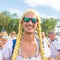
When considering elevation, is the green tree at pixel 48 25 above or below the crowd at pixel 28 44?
below

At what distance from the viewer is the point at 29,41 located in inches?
113

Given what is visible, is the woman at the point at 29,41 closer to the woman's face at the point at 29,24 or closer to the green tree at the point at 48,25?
the woman's face at the point at 29,24

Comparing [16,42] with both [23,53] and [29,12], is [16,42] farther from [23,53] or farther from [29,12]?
[29,12]

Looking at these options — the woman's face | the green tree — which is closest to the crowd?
the woman's face

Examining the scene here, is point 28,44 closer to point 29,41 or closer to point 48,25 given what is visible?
point 29,41

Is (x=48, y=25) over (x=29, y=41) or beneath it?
beneath

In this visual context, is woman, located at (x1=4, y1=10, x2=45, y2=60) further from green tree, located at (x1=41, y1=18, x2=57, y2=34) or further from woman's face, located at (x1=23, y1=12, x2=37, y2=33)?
green tree, located at (x1=41, y1=18, x2=57, y2=34)

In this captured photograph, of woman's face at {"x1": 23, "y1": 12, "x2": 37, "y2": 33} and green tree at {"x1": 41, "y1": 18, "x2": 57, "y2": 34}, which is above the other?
woman's face at {"x1": 23, "y1": 12, "x2": 37, "y2": 33}

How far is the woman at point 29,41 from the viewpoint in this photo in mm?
2826

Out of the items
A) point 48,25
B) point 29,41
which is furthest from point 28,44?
point 48,25

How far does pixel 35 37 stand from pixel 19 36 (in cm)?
20

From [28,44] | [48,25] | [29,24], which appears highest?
[29,24]

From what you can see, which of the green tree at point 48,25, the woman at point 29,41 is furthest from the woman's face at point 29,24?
the green tree at point 48,25

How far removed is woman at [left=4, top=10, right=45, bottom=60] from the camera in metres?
2.83
